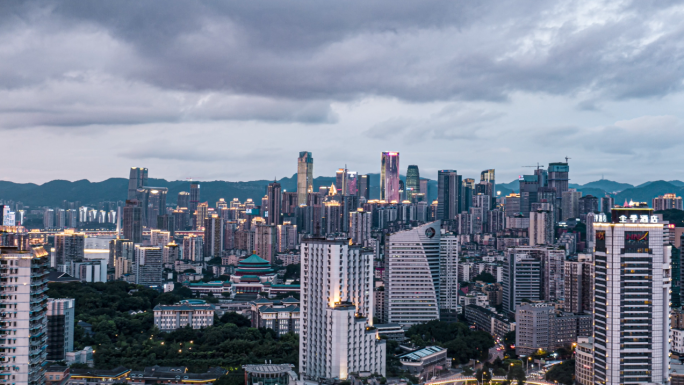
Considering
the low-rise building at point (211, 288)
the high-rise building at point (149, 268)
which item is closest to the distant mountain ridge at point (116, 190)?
the high-rise building at point (149, 268)

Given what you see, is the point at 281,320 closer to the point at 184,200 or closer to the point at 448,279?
the point at 448,279

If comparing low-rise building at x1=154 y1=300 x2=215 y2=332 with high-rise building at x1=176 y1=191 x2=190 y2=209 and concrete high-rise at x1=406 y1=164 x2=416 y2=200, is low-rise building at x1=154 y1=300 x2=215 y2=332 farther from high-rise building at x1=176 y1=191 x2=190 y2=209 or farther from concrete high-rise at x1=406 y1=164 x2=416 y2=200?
high-rise building at x1=176 y1=191 x2=190 y2=209

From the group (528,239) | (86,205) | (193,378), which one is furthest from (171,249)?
(86,205)

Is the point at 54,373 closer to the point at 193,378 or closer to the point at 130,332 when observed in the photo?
the point at 193,378

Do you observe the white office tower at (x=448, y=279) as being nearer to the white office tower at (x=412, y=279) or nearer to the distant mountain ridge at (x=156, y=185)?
the white office tower at (x=412, y=279)

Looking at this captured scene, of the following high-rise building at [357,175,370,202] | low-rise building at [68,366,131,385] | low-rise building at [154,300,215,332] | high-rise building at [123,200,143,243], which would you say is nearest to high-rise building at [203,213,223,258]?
high-rise building at [123,200,143,243]
